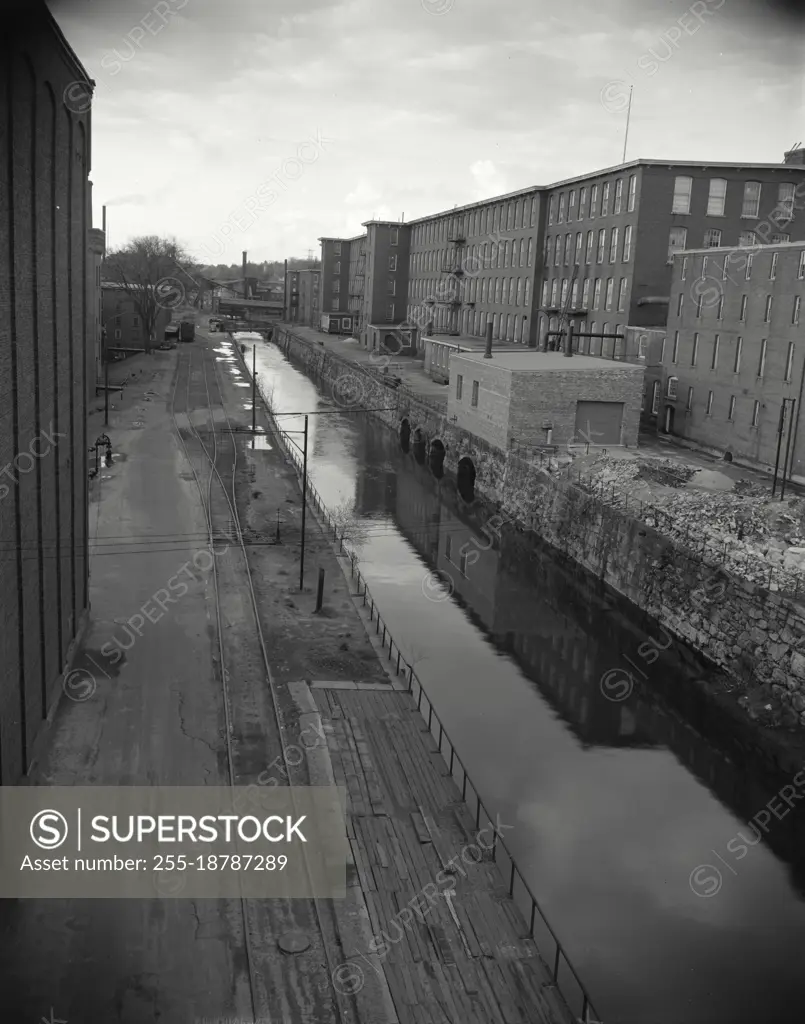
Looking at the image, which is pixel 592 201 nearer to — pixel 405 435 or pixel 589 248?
pixel 589 248

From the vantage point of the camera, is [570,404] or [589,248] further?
[589,248]

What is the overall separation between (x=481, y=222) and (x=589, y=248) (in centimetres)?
2060

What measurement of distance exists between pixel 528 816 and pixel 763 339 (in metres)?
23.6

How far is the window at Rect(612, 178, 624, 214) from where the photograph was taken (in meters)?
47.3

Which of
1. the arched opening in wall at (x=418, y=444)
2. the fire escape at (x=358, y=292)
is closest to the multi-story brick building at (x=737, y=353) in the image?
the arched opening in wall at (x=418, y=444)

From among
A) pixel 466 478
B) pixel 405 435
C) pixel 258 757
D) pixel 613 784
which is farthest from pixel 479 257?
pixel 258 757

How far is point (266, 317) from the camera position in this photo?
144 meters

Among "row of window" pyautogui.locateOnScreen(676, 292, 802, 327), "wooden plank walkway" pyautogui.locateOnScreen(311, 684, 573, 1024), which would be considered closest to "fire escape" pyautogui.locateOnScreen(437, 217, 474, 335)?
→ "row of window" pyautogui.locateOnScreen(676, 292, 802, 327)

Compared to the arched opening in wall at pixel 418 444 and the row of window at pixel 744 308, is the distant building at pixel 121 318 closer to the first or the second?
the arched opening in wall at pixel 418 444

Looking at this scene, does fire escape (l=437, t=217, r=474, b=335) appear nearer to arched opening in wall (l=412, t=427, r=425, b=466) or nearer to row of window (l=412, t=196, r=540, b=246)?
row of window (l=412, t=196, r=540, b=246)

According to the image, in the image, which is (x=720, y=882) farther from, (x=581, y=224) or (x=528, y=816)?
(x=581, y=224)

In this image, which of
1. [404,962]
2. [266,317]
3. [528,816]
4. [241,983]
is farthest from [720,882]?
[266,317]

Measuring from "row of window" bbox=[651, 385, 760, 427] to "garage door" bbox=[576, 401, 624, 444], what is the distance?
3.40 m

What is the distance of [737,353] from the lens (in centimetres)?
3544
